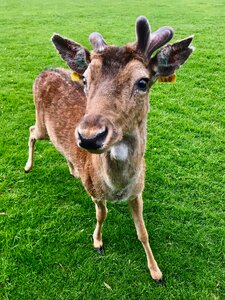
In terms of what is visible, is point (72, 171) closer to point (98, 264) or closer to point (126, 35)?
point (98, 264)

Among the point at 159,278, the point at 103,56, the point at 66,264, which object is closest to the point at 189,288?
the point at 159,278

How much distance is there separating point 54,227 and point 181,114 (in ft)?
11.8

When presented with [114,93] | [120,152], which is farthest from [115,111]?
[120,152]

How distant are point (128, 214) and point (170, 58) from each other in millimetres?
2357

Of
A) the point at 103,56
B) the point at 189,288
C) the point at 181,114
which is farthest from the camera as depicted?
the point at 181,114

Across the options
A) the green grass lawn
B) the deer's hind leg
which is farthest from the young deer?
the deer's hind leg

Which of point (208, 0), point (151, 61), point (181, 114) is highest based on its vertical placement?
point (151, 61)

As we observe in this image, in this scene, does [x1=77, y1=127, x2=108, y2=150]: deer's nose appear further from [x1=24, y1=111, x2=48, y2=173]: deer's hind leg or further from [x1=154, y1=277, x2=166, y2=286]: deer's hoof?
[x1=24, y1=111, x2=48, y2=173]: deer's hind leg

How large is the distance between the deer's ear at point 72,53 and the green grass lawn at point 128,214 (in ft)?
7.04

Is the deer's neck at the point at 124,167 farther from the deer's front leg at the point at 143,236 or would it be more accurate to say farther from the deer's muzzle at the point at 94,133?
the deer's muzzle at the point at 94,133

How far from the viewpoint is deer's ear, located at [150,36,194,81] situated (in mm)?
2965

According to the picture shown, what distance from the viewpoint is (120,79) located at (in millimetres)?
2627

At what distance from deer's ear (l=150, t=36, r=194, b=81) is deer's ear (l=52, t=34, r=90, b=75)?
2.00 ft

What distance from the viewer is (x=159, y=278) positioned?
396 centimetres
